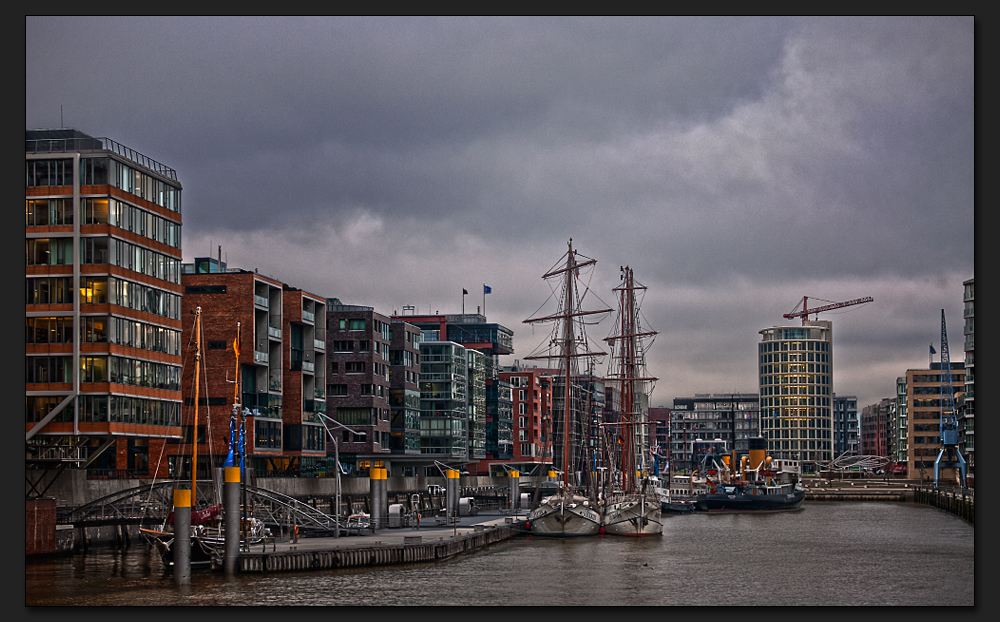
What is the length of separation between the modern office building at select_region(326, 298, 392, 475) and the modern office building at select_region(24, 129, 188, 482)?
Result: 58.8 metres

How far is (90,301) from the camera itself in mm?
88562

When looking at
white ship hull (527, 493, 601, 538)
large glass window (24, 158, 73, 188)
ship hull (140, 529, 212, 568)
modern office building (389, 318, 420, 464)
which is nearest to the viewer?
Result: ship hull (140, 529, 212, 568)

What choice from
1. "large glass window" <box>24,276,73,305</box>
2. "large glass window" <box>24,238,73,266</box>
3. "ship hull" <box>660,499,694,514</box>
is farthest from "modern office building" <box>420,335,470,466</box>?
"large glass window" <box>24,276,73,305</box>

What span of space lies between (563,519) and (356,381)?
56.3 meters

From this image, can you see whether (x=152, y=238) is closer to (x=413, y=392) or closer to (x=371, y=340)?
(x=371, y=340)

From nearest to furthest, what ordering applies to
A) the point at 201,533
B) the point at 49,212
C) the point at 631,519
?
the point at 201,533
the point at 49,212
the point at 631,519

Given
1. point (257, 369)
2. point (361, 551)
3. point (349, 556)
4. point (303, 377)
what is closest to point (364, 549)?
point (361, 551)

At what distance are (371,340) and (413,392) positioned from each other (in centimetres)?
2096

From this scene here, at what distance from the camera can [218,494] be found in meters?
83.9

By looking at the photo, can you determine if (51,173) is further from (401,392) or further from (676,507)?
(676,507)

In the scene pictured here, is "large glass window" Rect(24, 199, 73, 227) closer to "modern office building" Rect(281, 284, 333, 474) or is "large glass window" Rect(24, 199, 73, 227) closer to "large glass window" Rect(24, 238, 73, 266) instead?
"large glass window" Rect(24, 238, 73, 266)

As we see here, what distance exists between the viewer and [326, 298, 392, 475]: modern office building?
156750 mm

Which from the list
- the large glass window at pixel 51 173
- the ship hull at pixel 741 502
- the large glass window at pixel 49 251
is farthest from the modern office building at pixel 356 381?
the large glass window at pixel 49 251

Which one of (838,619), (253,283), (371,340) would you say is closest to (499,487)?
(371,340)
